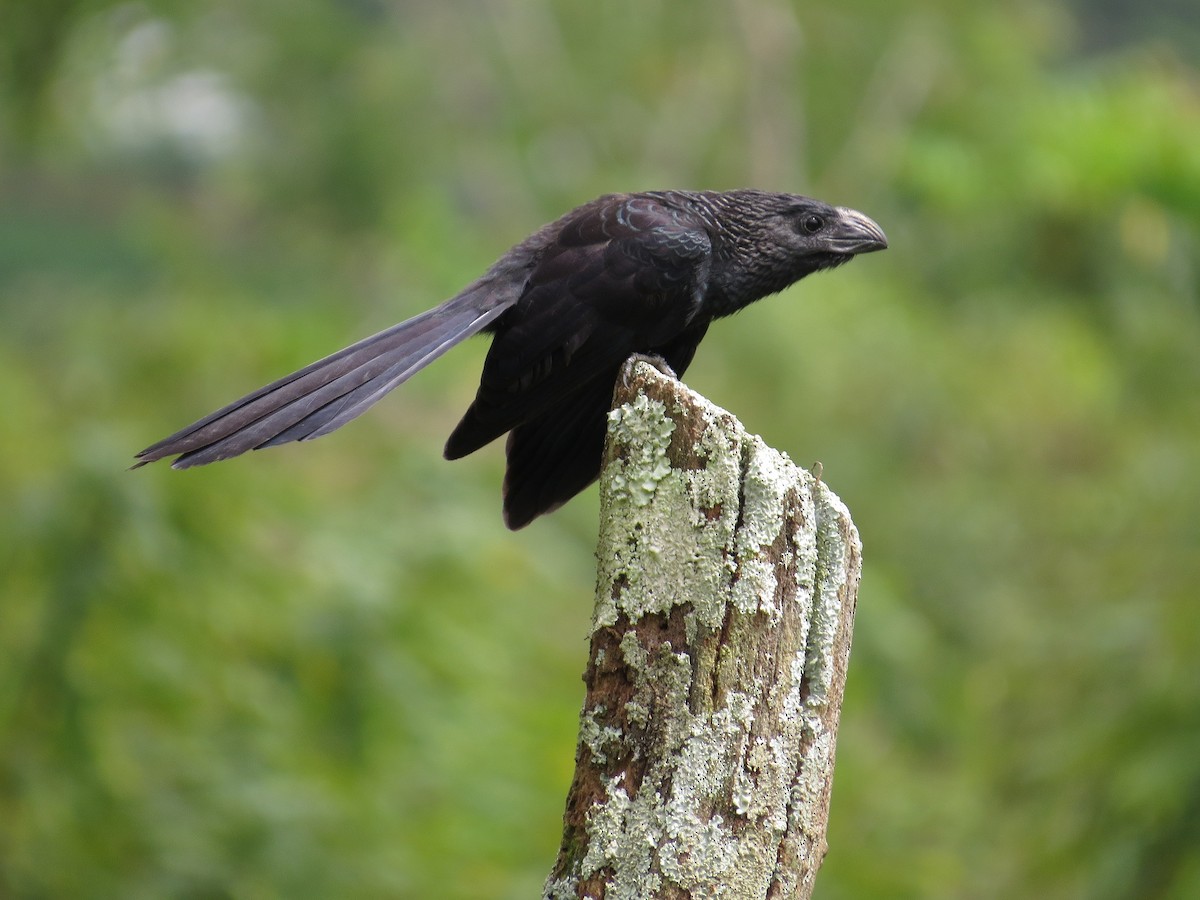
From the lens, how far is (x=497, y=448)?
10.1m

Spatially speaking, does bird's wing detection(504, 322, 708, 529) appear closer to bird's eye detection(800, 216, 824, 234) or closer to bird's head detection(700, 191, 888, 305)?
bird's head detection(700, 191, 888, 305)

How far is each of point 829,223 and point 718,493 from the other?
175 cm

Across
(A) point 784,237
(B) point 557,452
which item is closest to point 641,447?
(B) point 557,452

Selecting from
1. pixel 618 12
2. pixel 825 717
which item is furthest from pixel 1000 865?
pixel 618 12

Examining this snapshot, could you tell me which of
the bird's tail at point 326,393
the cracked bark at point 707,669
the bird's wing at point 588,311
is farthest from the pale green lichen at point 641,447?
the bird's wing at point 588,311

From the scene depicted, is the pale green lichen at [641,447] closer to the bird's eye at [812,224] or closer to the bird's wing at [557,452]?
the bird's wing at [557,452]

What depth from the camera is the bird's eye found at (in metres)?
4.05

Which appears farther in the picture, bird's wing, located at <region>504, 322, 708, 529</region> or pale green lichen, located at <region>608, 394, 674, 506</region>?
bird's wing, located at <region>504, 322, 708, 529</region>

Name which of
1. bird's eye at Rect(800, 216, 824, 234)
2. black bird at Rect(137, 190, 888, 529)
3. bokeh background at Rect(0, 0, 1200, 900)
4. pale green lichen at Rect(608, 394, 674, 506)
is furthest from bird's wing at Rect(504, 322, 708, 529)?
bokeh background at Rect(0, 0, 1200, 900)

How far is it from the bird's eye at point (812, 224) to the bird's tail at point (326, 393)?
103cm

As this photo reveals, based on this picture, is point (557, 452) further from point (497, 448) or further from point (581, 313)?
point (497, 448)

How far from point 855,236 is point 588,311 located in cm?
98

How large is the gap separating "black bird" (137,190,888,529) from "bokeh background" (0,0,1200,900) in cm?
145

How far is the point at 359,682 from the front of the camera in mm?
4938
